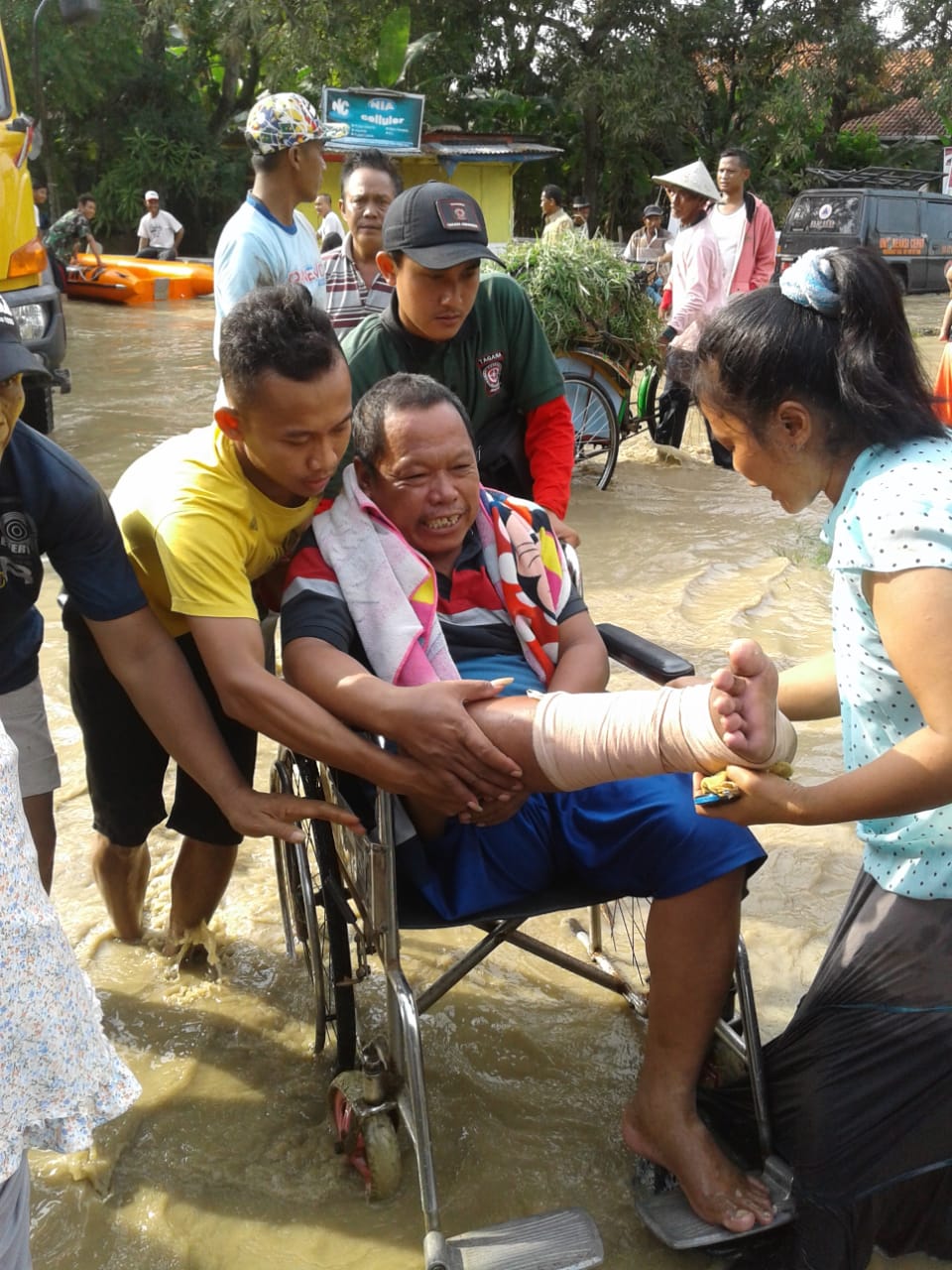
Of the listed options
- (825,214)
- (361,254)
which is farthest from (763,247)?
(825,214)

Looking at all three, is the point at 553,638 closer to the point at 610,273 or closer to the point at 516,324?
the point at 516,324

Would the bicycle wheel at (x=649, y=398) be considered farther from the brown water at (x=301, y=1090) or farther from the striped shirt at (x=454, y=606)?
the striped shirt at (x=454, y=606)

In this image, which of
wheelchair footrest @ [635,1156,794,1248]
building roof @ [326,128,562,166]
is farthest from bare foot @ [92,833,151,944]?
building roof @ [326,128,562,166]

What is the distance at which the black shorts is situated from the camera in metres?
2.47

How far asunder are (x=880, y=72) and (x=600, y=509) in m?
20.1

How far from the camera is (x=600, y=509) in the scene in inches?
263

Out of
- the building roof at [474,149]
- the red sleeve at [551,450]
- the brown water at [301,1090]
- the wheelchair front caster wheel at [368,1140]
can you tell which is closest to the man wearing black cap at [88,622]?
the wheelchair front caster wheel at [368,1140]

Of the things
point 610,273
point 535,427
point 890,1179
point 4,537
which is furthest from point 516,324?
point 610,273

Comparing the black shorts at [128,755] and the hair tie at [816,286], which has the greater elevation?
the hair tie at [816,286]

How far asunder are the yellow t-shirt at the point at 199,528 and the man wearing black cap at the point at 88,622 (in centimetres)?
10

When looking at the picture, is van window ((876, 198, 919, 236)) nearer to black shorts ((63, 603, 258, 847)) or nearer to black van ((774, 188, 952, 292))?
black van ((774, 188, 952, 292))

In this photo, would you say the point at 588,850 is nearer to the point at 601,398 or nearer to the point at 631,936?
the point at 631,936

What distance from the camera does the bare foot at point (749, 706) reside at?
5.34ft

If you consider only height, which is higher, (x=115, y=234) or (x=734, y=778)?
(x=115, y=234)
